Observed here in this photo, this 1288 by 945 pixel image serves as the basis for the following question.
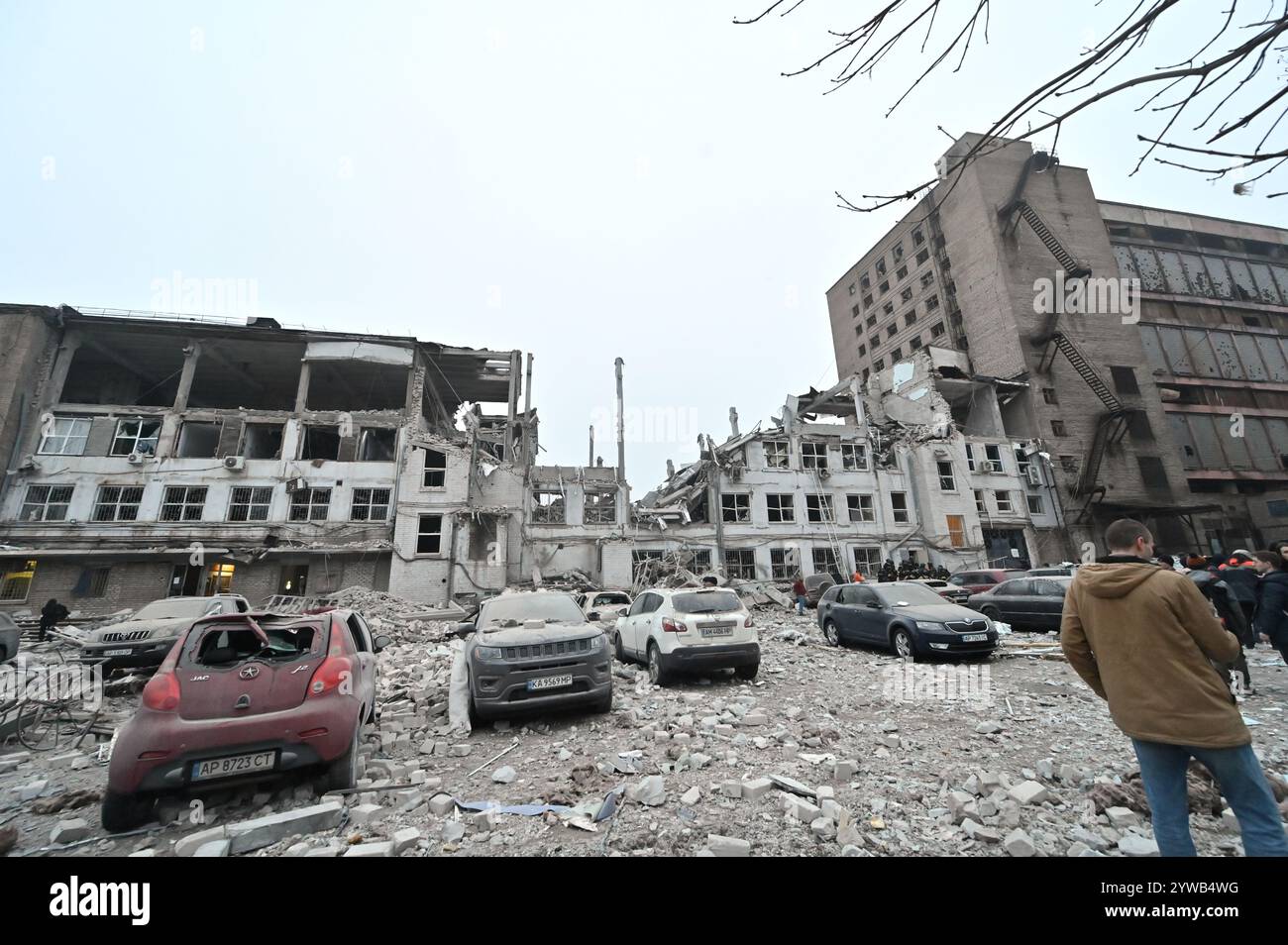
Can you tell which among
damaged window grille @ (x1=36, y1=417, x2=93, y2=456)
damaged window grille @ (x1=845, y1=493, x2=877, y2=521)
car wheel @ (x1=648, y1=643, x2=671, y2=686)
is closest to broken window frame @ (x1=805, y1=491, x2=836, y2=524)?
damaged window grille @ (x1=845, y1=493, x2=877, y2=521)

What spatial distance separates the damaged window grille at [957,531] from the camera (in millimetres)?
27656

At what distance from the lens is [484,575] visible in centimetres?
2327

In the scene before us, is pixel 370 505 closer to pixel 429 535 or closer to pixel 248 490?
pixel 429 535

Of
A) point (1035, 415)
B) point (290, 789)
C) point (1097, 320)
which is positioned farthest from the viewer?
Answer: point (1097, 320)

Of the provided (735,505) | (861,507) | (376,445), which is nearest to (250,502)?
(376,445)

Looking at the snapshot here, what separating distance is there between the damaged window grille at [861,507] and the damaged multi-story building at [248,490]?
13199 millimetres

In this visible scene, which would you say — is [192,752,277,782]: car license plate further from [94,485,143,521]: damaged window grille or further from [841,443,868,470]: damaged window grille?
[841,443,868,470]: damaged window grille

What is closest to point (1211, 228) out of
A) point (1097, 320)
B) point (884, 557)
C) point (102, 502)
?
point (1097, 320)

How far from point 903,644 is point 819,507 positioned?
61.1 feet

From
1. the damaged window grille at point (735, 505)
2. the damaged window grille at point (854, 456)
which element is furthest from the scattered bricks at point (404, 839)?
the damaged window grille at point (854, 456)

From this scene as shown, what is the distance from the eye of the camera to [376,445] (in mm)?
26562

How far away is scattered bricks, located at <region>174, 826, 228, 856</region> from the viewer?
341 centimetres
